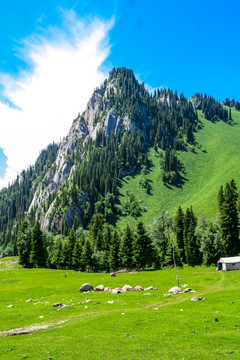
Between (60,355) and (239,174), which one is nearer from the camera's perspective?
(60,355)

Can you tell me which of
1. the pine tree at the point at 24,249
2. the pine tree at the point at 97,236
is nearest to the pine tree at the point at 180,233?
the pine tree at the point at 97,236

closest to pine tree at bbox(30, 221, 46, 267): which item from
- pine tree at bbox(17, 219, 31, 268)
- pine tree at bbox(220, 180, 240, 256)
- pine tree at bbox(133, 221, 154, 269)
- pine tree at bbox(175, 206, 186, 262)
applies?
pine tree at bbox(17, 219, 31, 268)

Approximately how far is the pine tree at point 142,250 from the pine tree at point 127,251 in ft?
7.83

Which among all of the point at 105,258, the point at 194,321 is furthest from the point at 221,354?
the point at 105,258

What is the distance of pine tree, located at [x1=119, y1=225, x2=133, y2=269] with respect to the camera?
87.1m

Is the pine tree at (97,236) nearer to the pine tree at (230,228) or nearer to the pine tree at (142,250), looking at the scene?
the pine tree at (142,250)

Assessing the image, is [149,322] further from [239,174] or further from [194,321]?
[239,174]

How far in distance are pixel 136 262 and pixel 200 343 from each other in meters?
69.3

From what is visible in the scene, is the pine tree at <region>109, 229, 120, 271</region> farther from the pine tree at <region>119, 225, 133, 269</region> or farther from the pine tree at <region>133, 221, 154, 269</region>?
the pine tree at <region>133, 221, 154, 269</region>

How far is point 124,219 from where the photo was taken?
192 meters

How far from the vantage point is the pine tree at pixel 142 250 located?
84.6 m

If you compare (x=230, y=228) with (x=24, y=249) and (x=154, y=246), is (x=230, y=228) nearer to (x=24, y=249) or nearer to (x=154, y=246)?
(x=154, y=246)

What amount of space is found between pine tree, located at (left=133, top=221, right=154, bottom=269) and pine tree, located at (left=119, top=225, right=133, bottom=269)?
2.39 metres

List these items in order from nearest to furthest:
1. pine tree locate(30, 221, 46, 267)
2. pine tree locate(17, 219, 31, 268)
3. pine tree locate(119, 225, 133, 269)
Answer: pine tree locate(119, 225, 133, 269) → pine tree locate(30, 221, 46, 267) → pine tree locate(17, 219, 31, 268)
